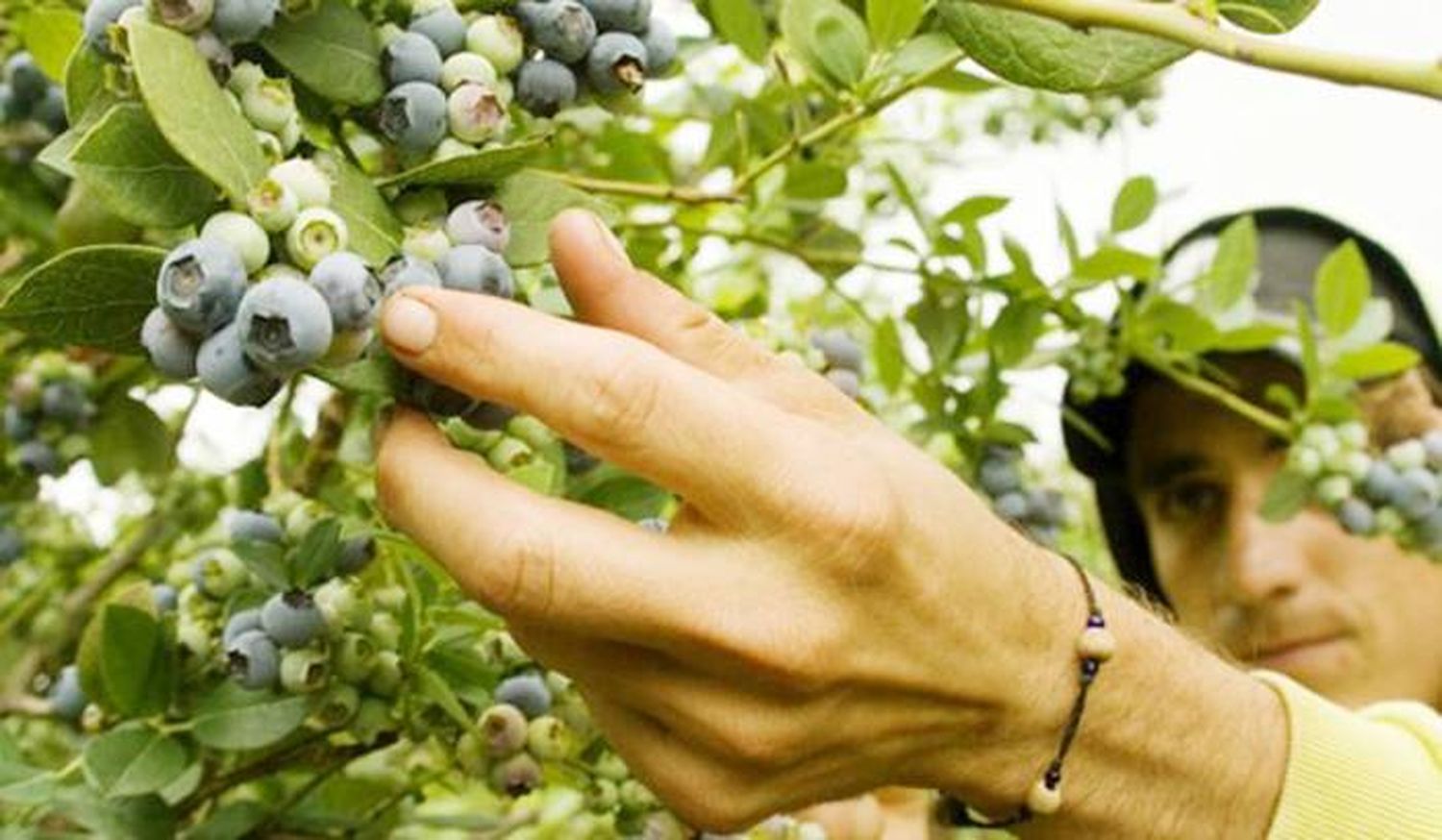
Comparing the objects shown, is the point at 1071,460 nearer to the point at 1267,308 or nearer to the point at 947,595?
the point at 1267,308

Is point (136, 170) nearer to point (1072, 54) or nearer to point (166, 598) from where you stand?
point (1072, 54)

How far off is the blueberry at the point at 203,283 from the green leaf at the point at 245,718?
0.48 meters

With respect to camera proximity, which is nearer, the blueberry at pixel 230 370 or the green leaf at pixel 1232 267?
the blueberry at pixel 230 370

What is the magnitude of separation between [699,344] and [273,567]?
0.36 m

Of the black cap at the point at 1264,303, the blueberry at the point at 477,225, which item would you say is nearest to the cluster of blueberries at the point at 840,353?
the blueberry at the point at 477,225

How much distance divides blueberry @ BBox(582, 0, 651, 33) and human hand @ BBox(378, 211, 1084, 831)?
113 mm

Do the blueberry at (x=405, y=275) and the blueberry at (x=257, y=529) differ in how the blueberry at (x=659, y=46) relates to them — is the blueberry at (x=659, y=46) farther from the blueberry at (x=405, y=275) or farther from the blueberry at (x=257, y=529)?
the blueberry at (x=257, y=529)

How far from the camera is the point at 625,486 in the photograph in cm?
111

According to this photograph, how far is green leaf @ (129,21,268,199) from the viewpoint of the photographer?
2.22ft

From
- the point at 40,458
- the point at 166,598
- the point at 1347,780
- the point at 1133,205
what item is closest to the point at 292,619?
the point at 166,598

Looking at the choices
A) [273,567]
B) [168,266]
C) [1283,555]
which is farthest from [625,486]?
[1283,555]

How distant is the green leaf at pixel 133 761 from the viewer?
112 cm

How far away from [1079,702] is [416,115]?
590 millimetres

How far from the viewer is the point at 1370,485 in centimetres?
180
